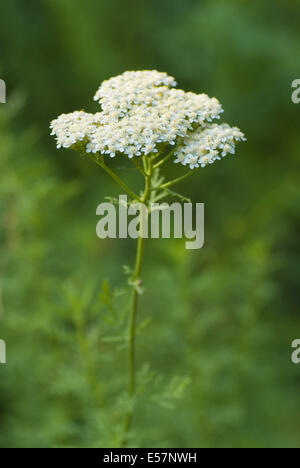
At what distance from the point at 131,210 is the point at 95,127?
306 mm

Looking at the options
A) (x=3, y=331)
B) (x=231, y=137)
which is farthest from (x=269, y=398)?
(x=231, y=137)

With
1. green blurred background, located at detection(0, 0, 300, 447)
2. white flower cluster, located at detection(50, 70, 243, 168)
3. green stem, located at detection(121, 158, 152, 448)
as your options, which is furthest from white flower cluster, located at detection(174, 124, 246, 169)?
green blurred background, located at detection(0, 0, 300, 447)

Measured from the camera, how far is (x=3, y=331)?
10.5 ft

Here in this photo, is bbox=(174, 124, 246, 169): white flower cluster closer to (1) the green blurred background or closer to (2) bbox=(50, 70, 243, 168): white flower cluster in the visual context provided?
(2) bbox=(50, 70, 243, 168): white flower cluster

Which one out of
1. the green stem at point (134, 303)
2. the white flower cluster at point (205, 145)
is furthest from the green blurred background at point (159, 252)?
the white flower cluster at point (205, 145)

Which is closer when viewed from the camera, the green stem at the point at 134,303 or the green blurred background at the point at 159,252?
the green stem at the point at 134,303

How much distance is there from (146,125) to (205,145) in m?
0.20

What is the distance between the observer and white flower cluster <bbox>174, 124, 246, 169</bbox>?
64.4 inches

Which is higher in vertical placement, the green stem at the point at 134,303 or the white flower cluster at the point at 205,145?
the white flower cluster at the point at 205,145

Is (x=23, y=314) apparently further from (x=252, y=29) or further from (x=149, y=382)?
(x=252, y=29)

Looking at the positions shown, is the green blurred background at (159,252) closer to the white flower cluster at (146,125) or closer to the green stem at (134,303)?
the green stem at (134,303)

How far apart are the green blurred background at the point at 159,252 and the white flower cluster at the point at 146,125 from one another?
2.49 feet

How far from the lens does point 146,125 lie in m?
1.61

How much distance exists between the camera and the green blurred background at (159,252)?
2812 millimetres
